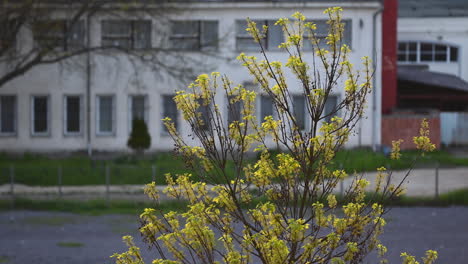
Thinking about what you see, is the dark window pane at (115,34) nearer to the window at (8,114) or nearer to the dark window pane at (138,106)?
the dark window pane at (138,106)

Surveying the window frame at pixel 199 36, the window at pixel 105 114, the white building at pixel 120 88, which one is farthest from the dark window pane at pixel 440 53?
the window at pixel 105 114

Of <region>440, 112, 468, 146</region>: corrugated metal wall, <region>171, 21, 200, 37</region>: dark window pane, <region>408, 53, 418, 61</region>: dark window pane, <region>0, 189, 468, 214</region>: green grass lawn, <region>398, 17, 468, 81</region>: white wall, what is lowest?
<region>0, 189, 468, 214</region>: green grass lawn

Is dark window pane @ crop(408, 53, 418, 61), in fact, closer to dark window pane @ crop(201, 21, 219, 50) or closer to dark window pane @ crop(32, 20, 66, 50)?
dark window pane @ crop(201, 21, 219, 50)

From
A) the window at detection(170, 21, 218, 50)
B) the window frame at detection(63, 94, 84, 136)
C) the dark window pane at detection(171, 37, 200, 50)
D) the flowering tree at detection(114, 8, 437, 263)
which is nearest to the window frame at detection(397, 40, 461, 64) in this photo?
Result: the window at detection(170, 21, 218, 50)

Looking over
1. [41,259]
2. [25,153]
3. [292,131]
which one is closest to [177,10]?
[25,153]

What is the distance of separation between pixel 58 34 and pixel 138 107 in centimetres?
411

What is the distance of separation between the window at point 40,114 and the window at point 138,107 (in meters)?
3.26

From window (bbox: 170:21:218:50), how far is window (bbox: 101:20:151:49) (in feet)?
3.40

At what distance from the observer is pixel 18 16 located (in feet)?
85.5

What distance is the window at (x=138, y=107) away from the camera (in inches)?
1292

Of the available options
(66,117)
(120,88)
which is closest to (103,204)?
(120,88)

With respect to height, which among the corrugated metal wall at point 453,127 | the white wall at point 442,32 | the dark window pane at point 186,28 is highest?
the white wall at point 442,32

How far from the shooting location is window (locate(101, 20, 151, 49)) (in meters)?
32.1

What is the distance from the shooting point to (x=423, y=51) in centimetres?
4475
